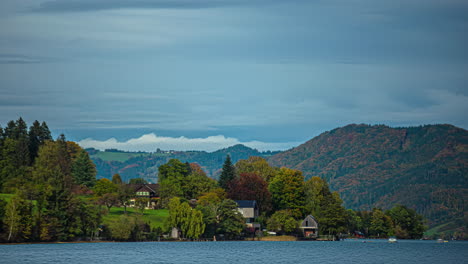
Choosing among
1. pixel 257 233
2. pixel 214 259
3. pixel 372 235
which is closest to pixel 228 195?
pixel 257 233

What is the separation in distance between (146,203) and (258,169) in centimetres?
4052

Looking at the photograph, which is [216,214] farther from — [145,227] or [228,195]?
[228,195]

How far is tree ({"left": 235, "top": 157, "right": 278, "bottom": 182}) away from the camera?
15962 centimetres

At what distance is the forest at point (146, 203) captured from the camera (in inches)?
3632

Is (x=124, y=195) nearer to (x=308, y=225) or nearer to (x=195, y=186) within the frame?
(x=195, y=186)

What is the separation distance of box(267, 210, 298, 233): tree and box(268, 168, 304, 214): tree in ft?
21.4

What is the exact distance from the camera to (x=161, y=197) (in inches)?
5369

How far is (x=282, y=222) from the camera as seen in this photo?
12825 centimetres

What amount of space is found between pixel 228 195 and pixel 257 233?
14.8m

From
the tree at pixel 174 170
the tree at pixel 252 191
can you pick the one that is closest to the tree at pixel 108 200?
the tree at pixel 174 170

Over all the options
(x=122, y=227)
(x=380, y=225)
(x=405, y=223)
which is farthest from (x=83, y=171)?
(x=405, y=223)

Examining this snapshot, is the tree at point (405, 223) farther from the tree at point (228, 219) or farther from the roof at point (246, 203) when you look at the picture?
the tree at point (228, 219)

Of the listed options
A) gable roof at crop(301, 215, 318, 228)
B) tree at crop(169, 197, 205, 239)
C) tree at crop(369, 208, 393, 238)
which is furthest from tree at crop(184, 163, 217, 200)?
tree at crop(369, 208, 393, 238)

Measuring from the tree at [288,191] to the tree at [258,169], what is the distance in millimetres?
17970
